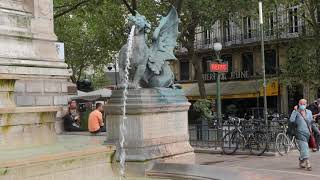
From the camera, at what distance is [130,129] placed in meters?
10.2

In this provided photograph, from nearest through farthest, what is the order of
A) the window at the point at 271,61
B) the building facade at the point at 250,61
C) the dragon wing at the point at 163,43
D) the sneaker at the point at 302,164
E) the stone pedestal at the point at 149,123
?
the stone pedestal at the point at 149,123
the dragon wing at the point at 163,43
the sneaker at the point at 302,164
the building facade at the point at 250,61
the window at the point at 271,61

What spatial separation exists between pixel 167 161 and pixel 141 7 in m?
22.2

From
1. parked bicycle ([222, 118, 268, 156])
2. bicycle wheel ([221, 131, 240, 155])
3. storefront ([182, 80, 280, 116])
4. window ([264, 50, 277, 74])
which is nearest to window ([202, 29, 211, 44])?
storefront ([182, 80, 280, 116])

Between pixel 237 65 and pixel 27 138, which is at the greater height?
pixel 237 65

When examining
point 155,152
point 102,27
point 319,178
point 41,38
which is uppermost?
point 102,27

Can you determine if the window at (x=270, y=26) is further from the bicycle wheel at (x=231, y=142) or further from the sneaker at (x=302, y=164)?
the sneaker at (x=302, y=164)

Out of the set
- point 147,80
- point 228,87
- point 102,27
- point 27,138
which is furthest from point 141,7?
point 27,138

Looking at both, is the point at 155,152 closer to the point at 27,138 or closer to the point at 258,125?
the point at 27,138

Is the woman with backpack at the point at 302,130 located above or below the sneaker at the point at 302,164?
above

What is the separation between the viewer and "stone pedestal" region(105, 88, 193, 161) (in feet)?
33.1

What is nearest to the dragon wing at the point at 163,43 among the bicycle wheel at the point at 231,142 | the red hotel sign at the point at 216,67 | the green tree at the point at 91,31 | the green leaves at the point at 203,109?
the bicycle wheel at the point at 231,142

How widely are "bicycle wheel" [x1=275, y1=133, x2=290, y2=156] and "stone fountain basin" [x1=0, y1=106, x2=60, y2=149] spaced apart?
356 inches

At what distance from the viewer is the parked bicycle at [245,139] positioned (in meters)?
→ 17.1

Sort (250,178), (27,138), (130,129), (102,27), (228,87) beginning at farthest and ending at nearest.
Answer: (228,87) → (102,27) → (130,129) → (27,138) → (250,178)
